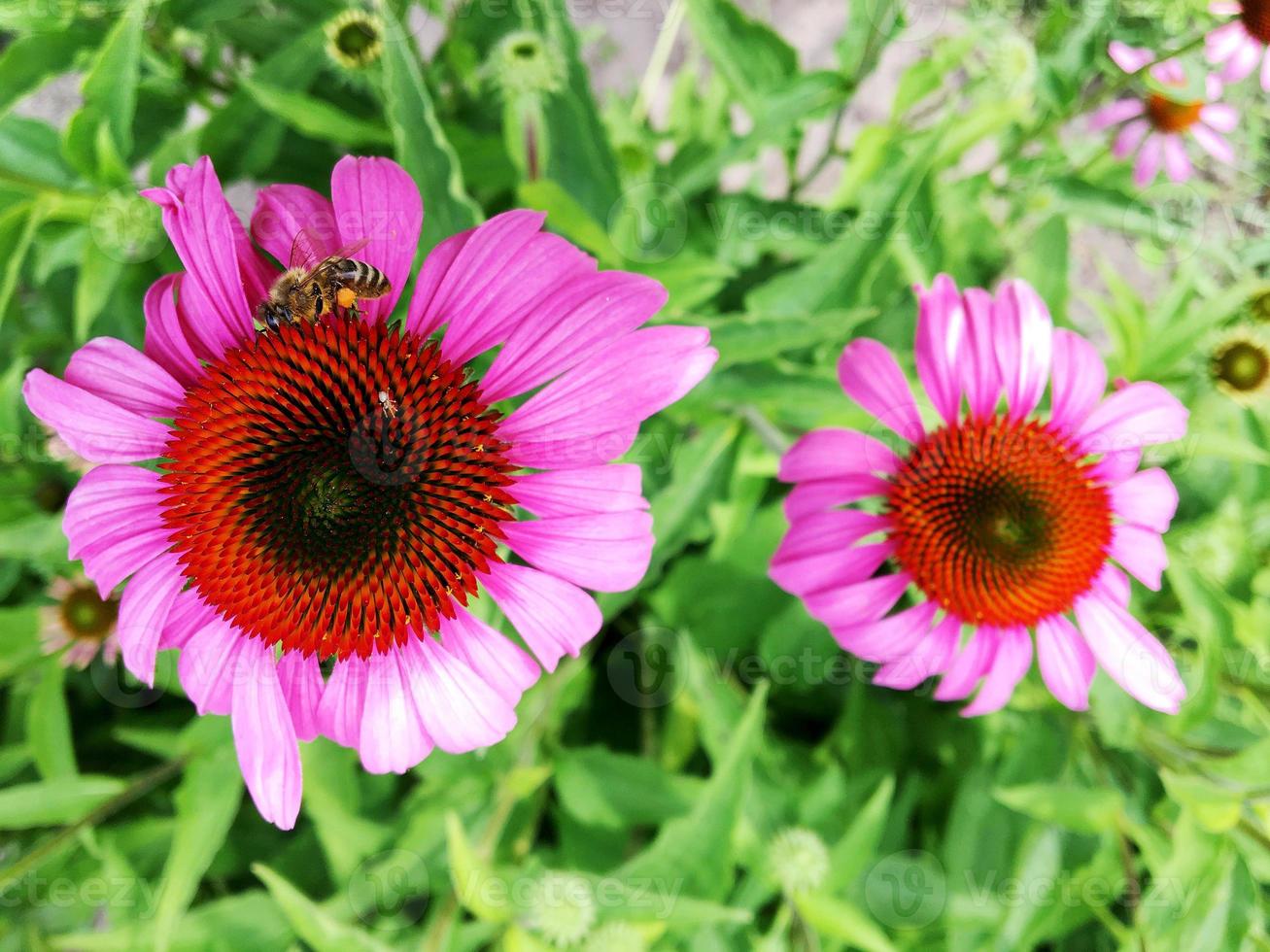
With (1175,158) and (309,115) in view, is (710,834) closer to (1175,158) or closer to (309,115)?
(309,115)

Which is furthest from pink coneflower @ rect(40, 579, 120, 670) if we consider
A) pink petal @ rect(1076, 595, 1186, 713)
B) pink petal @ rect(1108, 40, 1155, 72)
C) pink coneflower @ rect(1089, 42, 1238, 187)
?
pink coneflower @ rect(1089, 42, 1238, 187)

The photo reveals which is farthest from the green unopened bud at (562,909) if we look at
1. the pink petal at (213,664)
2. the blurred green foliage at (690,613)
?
the pink petal at (213,664)

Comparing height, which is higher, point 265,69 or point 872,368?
point 265,69

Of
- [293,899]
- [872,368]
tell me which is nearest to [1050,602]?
[872,368]

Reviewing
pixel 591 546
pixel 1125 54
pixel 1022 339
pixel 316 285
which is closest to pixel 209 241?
pixel 316 285

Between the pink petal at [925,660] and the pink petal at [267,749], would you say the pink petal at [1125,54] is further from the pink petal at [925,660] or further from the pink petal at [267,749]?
the pink petal at [267,749]

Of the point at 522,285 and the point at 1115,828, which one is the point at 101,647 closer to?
the point at 522,285
